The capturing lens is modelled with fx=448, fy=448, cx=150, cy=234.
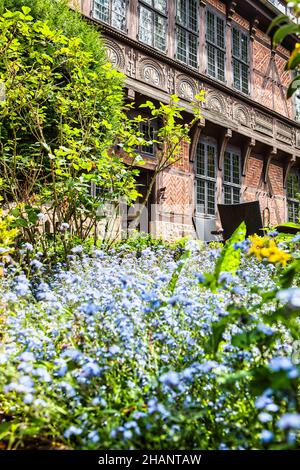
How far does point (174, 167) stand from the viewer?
10.8 metres

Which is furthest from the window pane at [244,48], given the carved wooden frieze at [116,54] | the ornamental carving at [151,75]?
the carved wooden frieze at [116,54]

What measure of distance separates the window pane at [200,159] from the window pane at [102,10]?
4084 millimetres

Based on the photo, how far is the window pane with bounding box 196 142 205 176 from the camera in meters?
11.9

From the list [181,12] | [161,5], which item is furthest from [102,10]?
[181,12]

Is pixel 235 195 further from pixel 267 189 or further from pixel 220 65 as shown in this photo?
pixel 220 65

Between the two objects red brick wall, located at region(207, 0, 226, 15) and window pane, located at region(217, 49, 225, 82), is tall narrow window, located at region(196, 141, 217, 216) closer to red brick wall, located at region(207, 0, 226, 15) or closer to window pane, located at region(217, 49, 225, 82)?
window pane, located at region(217, 49, 225, 82)

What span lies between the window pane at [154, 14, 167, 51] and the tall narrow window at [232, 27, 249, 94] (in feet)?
10.2

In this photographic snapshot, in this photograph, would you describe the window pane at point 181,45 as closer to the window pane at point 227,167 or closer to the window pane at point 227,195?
the window pane at point 227,167

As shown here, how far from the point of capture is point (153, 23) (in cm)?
1043

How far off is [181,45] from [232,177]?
3959mm

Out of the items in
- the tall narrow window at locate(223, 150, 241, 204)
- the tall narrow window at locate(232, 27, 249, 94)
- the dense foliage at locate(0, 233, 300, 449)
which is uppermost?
the tall narrow window at locate(232, 27, 249, 94)

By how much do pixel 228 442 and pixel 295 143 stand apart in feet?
49.8

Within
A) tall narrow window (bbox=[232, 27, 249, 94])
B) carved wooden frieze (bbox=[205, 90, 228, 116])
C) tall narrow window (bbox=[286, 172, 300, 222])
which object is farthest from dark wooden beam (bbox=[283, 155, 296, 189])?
carved wooden frieze (bbox=[205, 90, 228, 116])

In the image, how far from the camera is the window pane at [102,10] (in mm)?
9164
